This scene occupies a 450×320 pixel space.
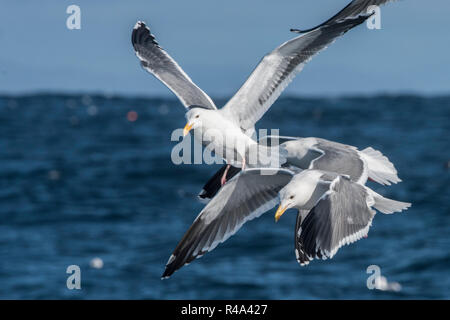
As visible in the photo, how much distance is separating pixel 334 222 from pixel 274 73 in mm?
2698

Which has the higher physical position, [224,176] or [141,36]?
[141,36]

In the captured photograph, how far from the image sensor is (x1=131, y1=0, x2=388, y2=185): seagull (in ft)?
29.2

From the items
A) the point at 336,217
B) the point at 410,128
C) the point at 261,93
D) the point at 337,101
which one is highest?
the point at 337,101

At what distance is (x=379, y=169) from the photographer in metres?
9.81

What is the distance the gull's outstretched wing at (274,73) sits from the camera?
A: 30.8ft

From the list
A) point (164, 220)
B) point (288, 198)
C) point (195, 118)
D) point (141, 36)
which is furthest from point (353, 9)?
point (164, 220)

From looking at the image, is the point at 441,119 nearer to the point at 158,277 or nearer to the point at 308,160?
the point at 158,277

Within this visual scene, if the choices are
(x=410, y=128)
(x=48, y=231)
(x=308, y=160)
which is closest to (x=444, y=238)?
(x=48, y=231)

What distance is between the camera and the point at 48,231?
32.6 m

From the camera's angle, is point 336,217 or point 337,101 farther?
point 337,101

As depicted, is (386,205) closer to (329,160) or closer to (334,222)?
(329,160)

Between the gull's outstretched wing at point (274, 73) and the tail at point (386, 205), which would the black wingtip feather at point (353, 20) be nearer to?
the gull's outstretched wing at point (274, 73)

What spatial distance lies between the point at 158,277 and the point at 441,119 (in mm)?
38143

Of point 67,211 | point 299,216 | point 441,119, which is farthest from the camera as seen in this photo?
point 441,119
